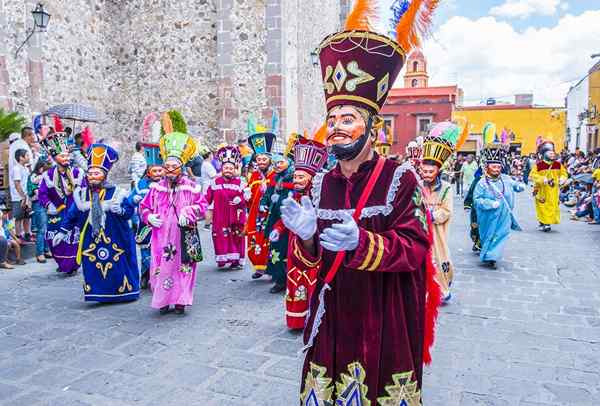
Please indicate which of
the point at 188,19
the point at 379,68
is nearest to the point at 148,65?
the point at 188,19

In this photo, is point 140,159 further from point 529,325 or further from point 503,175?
point 529,325

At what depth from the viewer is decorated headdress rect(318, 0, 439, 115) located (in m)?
2.44

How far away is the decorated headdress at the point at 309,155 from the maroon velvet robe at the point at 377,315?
2620 millimetres

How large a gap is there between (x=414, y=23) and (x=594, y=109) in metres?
30.2

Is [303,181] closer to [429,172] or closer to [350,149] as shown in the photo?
[429,172]

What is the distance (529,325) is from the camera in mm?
5215

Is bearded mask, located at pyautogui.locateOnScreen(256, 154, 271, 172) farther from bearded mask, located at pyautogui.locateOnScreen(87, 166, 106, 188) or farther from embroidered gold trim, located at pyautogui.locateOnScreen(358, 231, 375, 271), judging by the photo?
embroidered gold trim, located at pyautogui.locateOnScreen(358, 231, 375, 271)

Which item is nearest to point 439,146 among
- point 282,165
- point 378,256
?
point 282,165

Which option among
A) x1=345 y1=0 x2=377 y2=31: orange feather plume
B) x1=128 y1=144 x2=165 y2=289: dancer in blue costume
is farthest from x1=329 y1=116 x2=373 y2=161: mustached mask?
x1=128 y1=144 x2=165 y2=289: dancer in blue costume

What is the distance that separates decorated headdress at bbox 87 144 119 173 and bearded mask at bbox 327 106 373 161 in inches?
154

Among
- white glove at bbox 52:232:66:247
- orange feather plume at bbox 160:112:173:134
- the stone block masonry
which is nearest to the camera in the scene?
Result: orange feather plume at bbox 160:112:173:134

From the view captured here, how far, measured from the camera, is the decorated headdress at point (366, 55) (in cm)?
244

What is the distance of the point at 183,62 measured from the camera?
48.7 feet

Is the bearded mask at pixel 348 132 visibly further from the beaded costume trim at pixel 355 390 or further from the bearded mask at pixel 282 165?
the bearded mask at pixel 282 165
